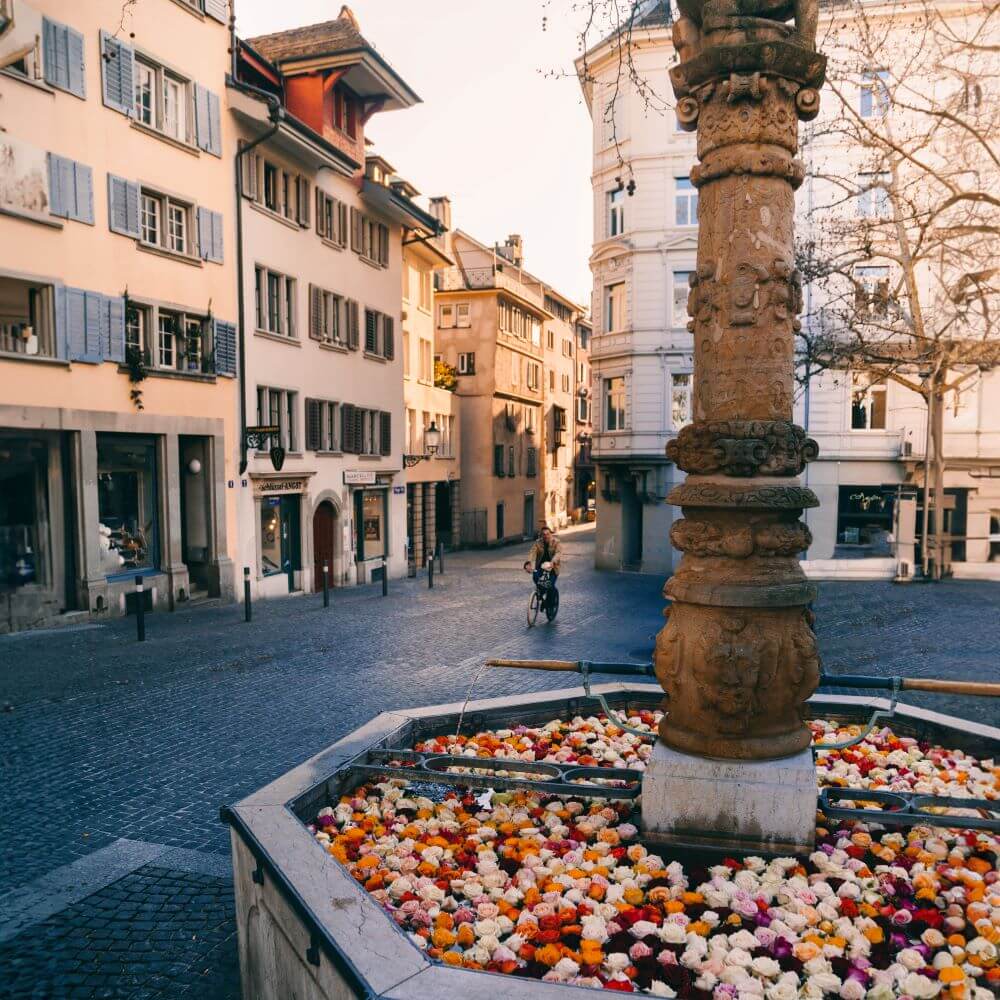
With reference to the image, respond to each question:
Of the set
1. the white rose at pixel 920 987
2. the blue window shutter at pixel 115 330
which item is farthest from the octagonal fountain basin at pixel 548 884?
the blue window shutter at pixel 115 330

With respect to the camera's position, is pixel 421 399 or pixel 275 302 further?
pixel 421 399

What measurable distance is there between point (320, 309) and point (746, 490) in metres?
21.9

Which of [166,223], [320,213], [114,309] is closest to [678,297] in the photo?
[320,213]

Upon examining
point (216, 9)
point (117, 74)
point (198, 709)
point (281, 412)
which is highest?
point (216, 9)

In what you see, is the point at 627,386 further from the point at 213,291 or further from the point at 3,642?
the point at 3,642

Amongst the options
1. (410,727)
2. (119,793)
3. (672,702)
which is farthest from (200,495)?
(672,702)

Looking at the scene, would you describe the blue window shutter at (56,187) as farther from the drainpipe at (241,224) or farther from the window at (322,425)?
the window at (322,425)

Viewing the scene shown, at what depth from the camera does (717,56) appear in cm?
422

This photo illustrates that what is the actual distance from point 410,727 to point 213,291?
17.0 m

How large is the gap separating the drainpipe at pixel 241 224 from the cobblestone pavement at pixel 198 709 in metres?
4.47

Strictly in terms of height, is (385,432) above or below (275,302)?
below

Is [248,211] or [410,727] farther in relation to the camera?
[248,211]

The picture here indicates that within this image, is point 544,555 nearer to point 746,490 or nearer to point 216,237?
point 216,237

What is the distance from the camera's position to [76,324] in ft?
55.2
